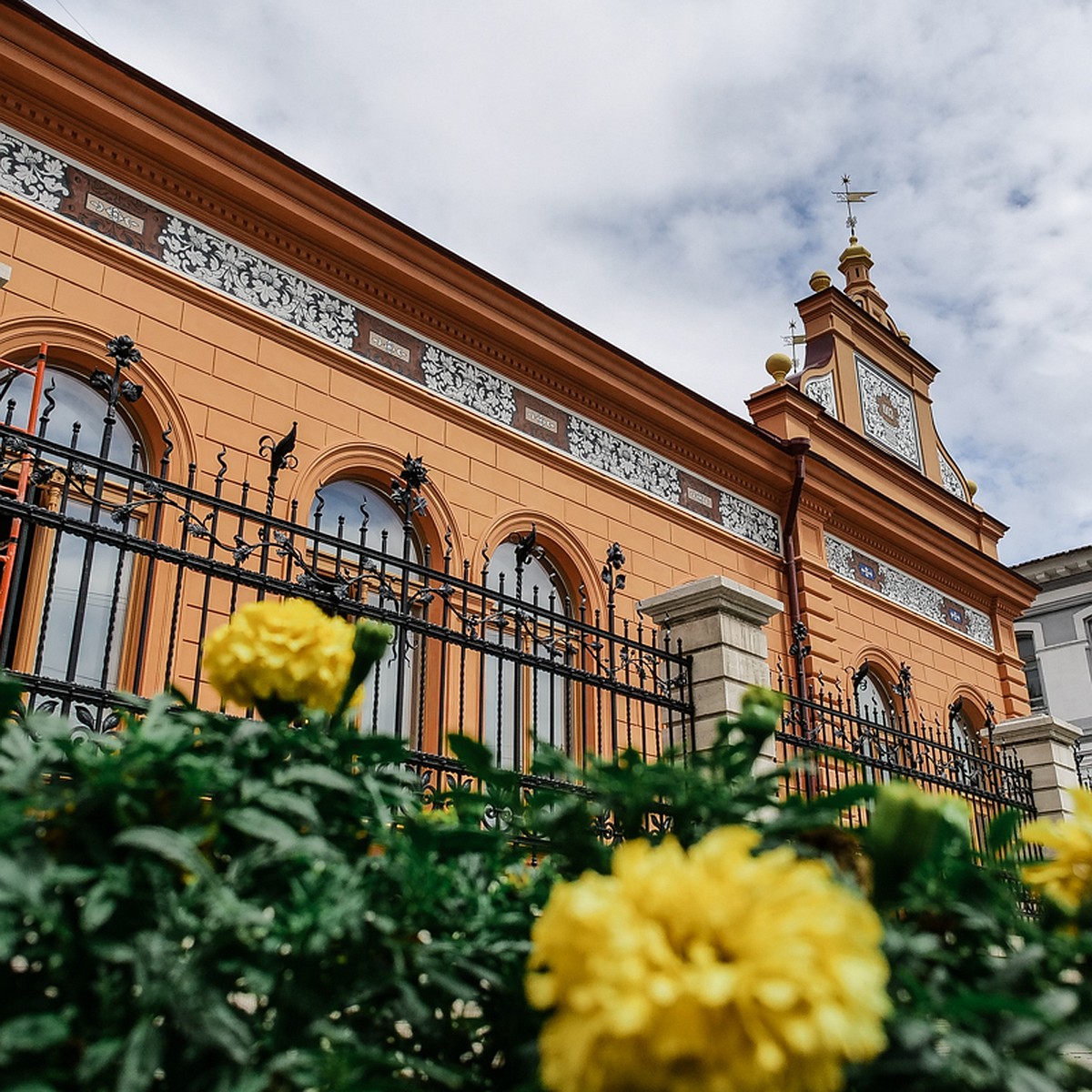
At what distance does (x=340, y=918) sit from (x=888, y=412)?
1610 cm

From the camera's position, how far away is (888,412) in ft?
53.4

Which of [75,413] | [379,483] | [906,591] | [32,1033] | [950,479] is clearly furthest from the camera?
[950,479]

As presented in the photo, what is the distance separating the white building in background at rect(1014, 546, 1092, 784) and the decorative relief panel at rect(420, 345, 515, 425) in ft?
60.3

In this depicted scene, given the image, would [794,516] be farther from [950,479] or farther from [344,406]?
[344,406]

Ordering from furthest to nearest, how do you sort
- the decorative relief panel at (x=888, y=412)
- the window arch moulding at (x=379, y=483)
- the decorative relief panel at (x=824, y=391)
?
the decorative relief panel at (x=888, y=412) → the decorative relief panel at (x=824, y=391) → the window arch moulding at (x=379, y=483)

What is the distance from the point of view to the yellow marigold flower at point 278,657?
1.65 m

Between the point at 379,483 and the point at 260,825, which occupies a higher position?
the point at 379,483

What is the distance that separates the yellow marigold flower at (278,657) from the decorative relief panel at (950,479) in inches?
659

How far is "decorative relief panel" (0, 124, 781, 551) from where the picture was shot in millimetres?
7270

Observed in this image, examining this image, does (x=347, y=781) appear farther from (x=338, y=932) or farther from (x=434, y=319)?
(x=434, y=319)

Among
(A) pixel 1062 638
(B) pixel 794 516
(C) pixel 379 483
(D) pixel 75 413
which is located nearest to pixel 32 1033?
(D) pixel 75 413

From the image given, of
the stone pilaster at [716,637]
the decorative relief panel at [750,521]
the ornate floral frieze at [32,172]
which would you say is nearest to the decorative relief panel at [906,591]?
the decorative relief panel at [750,521]

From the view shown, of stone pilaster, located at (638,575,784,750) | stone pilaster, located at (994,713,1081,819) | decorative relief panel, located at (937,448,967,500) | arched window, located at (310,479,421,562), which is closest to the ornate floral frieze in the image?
arched window, located at (310,479,421,562)

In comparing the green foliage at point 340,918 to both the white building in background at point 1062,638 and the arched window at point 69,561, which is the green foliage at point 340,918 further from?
the white building in background at point 1062,638
